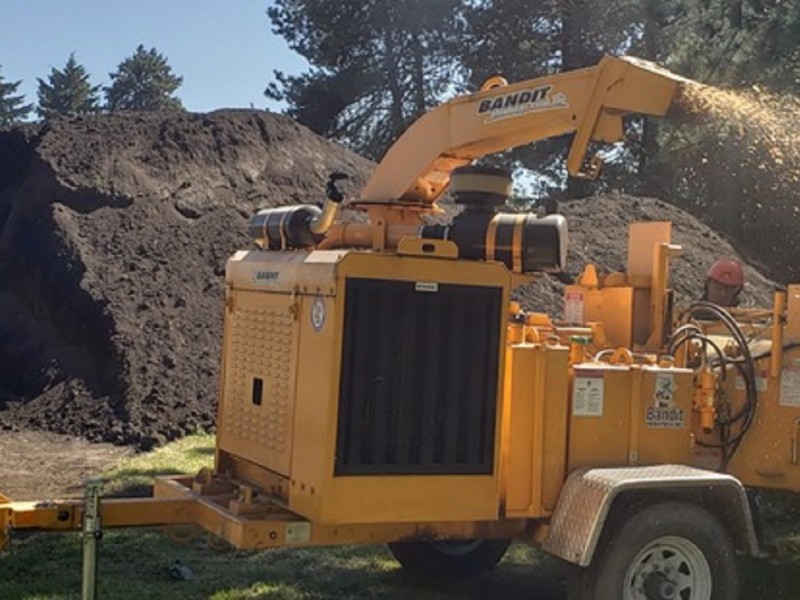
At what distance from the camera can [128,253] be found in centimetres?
1513

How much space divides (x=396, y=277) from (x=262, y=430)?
47.5 inches

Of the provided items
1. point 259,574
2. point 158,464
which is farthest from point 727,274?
point 158,464

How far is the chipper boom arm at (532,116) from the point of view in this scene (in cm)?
625

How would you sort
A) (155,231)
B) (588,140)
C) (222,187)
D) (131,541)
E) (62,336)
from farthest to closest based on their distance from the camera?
(222,187) < (155,231) < (62,336) < (131,541) < (588,140)

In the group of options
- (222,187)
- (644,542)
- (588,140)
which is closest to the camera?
(644,542)

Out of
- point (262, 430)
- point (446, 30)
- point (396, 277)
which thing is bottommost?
point (262, 430)

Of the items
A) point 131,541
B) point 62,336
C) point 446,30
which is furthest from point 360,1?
point 131,541

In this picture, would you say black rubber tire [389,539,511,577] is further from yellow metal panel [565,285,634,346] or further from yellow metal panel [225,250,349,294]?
yellow metal panel [225,250,349,294]

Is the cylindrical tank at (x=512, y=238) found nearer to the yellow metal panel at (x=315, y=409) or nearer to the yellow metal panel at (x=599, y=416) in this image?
the yellow metal panel at (x=599, y=416)

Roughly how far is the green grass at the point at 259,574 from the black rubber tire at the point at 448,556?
8cm

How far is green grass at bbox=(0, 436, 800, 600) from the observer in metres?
6.54

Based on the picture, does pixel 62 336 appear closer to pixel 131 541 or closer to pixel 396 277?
pixel 131 541

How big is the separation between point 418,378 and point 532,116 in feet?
6.25

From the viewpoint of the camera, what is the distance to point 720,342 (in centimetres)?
655
